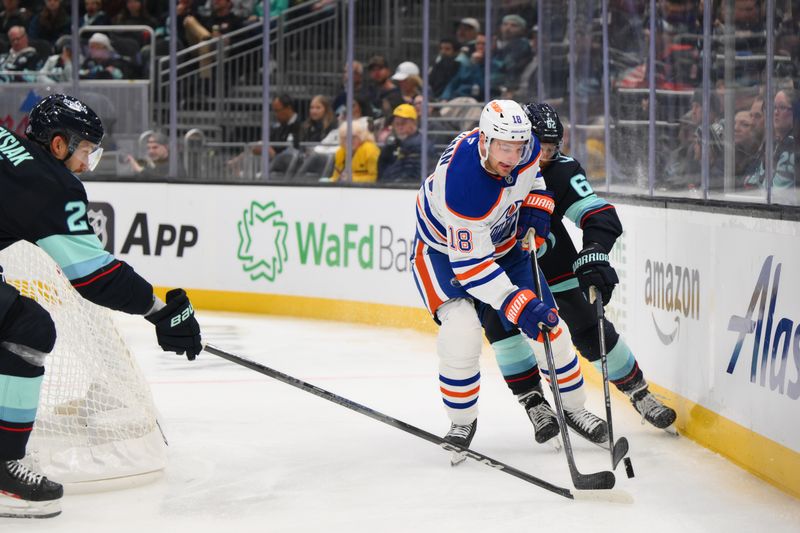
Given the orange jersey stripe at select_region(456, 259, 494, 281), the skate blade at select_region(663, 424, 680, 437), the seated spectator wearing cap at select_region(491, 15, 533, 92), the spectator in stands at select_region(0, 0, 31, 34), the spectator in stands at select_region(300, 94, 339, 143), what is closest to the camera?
the orange jersey stripe at select_region(456, 259, 494, 281)

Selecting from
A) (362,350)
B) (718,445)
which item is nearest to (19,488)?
(718,445)

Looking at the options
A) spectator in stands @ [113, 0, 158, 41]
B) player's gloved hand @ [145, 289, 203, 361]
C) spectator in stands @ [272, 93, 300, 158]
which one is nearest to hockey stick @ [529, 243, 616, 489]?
player's gloved hand @ [145, 289, 203, 361]

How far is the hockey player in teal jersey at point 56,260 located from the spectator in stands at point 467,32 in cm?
453

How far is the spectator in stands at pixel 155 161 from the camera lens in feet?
26.5

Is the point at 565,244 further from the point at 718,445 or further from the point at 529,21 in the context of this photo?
the point at 529,21

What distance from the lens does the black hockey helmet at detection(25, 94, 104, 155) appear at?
315 cm

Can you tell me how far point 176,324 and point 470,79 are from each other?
4.62 m

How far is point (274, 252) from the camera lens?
25.1ft

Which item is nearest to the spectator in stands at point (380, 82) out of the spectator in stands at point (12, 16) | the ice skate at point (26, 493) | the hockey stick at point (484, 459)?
the spectator in stands at point (12, 16)

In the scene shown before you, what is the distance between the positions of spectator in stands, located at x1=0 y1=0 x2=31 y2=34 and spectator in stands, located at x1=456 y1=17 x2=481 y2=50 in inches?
142

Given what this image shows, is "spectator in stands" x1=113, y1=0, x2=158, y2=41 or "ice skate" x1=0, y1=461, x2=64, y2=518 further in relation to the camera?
"spectator in stands" x1=113, y1=0, x2=158, y2=41

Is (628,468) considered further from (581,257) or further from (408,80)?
(408,80)

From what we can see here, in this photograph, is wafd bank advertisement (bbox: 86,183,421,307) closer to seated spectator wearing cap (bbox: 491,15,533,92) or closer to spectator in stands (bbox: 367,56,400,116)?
A: spectator in stands (bbox: 367,56,400,116)

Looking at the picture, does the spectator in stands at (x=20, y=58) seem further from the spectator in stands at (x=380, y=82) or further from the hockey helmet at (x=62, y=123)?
the hockey helmet at (x=62, y=123)
